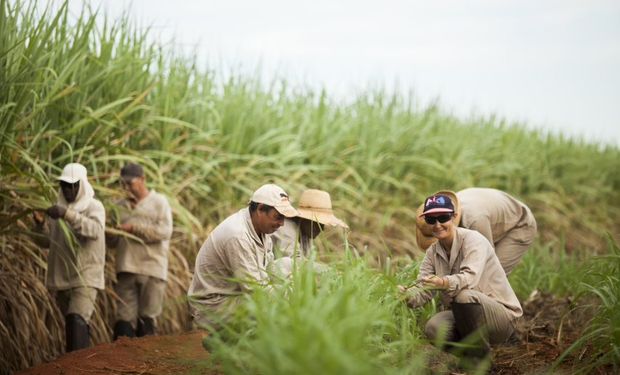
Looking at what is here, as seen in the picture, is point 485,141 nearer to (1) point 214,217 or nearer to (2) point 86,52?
(1) point 214,217

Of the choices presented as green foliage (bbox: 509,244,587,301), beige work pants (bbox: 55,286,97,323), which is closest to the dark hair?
beige work pants (bbox: 55,286,97,323)

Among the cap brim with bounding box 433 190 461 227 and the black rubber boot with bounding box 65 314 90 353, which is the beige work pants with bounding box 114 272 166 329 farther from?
the cap brim with bounding box 433 190 461 227

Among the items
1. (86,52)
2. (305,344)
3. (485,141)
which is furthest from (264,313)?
(485,141)

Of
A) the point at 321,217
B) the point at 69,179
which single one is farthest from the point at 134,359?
the point at 321,217

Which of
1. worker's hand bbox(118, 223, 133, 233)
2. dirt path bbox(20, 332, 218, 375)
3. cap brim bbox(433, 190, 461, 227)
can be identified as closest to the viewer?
dirt path bbox(20, 332, 218, 375)

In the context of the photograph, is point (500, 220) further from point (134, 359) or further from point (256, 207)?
point (134, 359)

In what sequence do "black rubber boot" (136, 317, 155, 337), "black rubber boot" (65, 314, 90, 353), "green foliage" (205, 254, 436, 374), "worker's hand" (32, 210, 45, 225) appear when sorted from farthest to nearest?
"black rubber boot" (136, 317, 155, 337), "worker's hand" (32, 210, 45, 225), "black rubber boot" (65, 314, 90, 353), "green foliage" (205, 254, 436, 374)

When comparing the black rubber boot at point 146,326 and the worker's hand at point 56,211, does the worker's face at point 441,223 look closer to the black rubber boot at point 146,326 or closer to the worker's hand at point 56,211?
the worker's hand at point 56,211

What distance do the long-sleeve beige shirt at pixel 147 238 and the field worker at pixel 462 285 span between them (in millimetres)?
2378

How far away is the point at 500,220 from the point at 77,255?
2920 millimetres

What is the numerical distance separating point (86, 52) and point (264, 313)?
4116 mm

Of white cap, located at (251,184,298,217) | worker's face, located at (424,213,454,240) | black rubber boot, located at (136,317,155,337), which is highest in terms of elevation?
white cap, located at (251,184,298,217)

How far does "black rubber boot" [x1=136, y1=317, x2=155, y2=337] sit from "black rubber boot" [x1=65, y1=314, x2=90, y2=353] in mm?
816

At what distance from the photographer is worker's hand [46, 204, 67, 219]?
5.52 m
